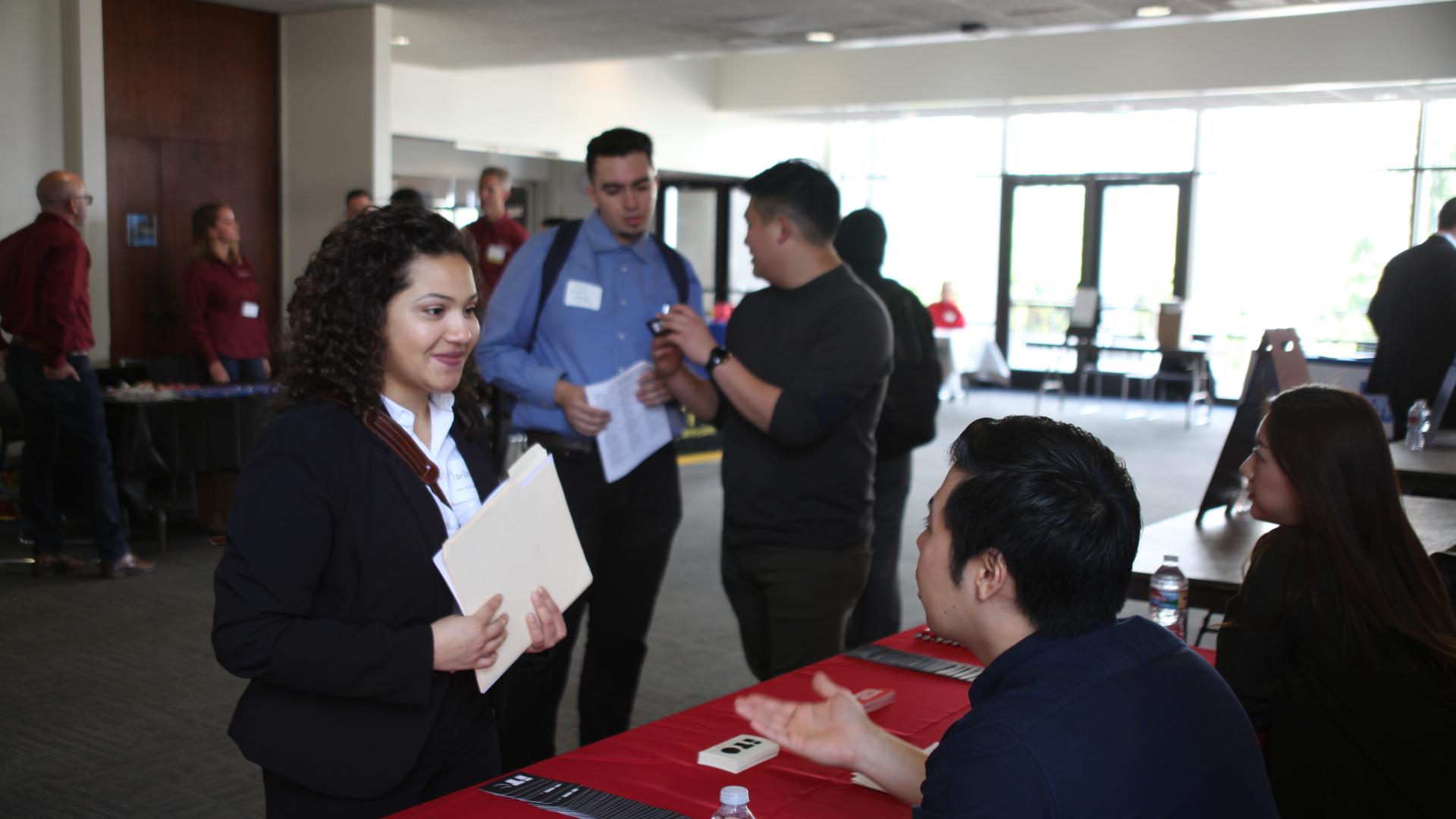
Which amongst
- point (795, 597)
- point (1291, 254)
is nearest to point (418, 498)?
point (795, 597)

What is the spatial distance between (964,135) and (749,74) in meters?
2.71

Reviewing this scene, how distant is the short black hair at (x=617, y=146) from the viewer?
3043 millimetres

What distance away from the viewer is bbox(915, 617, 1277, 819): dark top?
46.3 inches

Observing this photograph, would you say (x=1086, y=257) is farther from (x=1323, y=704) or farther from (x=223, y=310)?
(x=1323, y=704)

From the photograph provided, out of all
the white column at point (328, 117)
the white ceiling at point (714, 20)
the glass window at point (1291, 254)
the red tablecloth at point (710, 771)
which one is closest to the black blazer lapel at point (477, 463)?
the red tablecloth at point (710, 771)

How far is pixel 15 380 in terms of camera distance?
5.44m

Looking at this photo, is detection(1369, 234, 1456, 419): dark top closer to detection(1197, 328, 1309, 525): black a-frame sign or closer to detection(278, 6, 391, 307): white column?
detection(1197, 328, 1309, 525): black a-frame sign

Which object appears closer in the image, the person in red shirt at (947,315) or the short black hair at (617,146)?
the short black hair at (617,146)

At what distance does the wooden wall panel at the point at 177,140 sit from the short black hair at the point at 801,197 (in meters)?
6.24

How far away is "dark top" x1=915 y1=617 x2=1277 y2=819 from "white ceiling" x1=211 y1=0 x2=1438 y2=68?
6.87 meters

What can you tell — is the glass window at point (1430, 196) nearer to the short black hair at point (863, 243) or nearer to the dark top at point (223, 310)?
the short black hair at point (863, 243)

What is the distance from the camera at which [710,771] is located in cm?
171

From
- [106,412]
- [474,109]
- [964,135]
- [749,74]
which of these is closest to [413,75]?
[474,109]

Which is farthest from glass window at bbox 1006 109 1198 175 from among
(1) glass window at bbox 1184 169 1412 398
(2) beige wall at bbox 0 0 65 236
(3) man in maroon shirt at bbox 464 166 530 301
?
(2) beige wall at bbox 0 0 65 236
